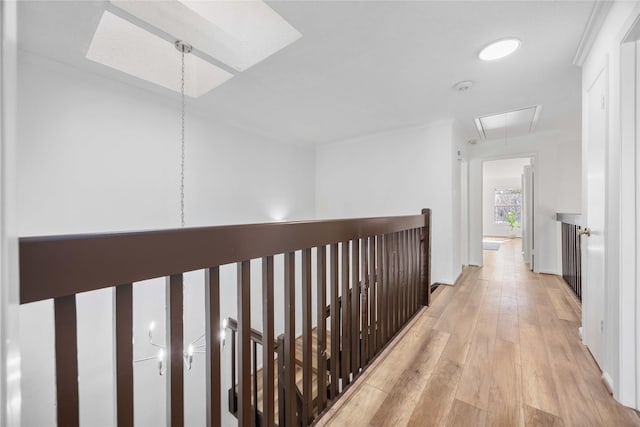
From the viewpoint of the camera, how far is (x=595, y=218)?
5.28ft

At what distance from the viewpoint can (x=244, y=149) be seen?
3852mm

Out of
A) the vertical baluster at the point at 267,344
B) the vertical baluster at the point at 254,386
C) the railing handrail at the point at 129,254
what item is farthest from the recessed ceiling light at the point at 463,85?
the vertical baluster at the point at 254,386

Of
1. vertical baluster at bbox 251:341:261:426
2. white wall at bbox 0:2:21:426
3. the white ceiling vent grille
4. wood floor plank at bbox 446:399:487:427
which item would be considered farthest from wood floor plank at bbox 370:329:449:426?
the white ceiling vent grille

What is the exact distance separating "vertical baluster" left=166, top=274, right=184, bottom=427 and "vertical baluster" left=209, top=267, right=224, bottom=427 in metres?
0.07

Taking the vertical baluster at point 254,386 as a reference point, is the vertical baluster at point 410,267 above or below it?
above

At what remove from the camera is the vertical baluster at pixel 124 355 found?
55cm

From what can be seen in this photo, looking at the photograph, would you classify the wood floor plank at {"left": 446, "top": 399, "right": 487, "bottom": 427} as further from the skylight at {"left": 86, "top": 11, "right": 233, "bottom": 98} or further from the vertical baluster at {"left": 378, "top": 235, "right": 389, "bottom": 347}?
the skylight at {"left": 86, "top": 11, "right": 233, "bottom": 98}

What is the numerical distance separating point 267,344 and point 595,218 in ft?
6.83

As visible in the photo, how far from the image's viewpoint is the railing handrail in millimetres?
429

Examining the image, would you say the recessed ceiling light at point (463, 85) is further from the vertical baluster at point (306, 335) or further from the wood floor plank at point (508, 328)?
the vertical baluster at point (306, 335)

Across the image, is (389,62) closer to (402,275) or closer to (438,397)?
(402,275)

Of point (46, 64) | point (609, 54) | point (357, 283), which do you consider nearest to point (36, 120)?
point (46, 64)

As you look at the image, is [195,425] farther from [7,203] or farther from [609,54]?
[609,54]

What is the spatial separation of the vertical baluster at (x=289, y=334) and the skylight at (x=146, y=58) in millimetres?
2252
